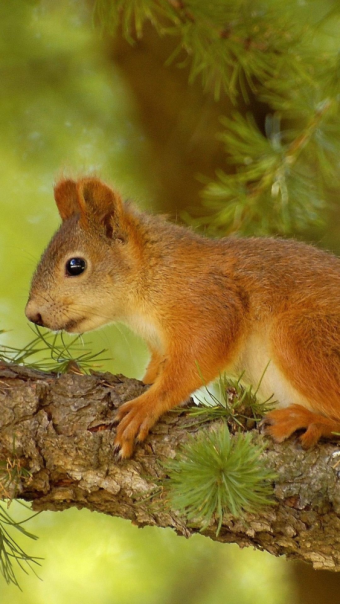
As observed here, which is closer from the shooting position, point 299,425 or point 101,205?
point 299,425

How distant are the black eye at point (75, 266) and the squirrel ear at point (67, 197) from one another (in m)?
0.24

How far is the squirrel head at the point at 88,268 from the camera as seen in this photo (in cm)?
251

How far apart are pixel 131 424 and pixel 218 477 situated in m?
0.34

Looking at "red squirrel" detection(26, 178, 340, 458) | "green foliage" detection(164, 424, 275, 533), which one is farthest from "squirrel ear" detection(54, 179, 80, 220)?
"green foliage" detection(164, 424, 275, 533)

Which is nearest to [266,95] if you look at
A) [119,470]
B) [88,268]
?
[88,268]

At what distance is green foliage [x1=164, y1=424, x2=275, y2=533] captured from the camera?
5.68 feet

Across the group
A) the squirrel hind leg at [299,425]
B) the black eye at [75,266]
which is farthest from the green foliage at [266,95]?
the squirrel hind leg at [299,425]

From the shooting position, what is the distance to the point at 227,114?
11.1 feet

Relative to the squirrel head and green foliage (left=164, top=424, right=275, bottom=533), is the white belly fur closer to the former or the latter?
the squirrel head

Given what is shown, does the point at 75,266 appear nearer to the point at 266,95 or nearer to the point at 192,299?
the point at 192,299

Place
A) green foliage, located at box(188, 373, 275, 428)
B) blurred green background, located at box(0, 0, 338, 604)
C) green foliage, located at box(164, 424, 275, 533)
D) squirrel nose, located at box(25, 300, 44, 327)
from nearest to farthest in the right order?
1. green foliage, located at box(164, 424, 275, 533)
2. green foliage, located at box(188, 373, 275, 428)
3. squirrel nose, located at box(25, 300, 44, 327)
4. blurred green background, located at box(0, 0, 338, 604)

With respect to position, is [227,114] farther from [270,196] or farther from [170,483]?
[170,483]

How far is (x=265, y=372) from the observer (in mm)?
2357

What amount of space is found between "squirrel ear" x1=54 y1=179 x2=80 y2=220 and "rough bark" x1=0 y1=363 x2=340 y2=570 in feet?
2.85
